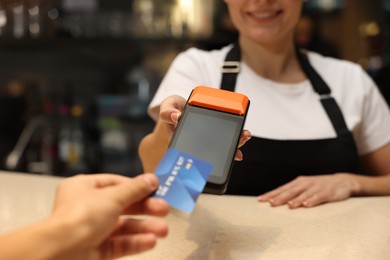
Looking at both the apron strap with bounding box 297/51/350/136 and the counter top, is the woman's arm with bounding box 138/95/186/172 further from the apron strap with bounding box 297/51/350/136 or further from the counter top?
the apron strap with bounding box 297/51/350/136

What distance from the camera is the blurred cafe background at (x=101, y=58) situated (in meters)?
2.22

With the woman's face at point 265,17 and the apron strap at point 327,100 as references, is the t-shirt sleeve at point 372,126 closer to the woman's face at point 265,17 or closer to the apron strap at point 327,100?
the apron strap at point 327,100

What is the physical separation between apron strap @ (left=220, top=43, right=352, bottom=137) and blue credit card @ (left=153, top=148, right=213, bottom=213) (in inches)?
19.1

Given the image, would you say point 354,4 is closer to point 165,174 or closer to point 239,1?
point 239,1

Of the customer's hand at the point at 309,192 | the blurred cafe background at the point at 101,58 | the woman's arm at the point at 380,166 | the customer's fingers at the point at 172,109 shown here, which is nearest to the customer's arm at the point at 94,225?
the customer's fingers at the point at 172,109

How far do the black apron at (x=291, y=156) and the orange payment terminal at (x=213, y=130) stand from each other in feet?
1.21

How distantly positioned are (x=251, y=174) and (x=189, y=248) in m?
0.38

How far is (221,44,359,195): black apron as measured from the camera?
0.99m

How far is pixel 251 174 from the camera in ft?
3.27

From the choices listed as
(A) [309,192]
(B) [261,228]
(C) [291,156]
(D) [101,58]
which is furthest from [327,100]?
(D) [101,58]

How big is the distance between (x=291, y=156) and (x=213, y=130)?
1.52 feet

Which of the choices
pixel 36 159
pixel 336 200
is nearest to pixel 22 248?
pixel 336 200

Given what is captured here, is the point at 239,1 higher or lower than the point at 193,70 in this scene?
higher

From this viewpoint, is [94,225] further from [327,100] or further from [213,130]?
[327,100]
